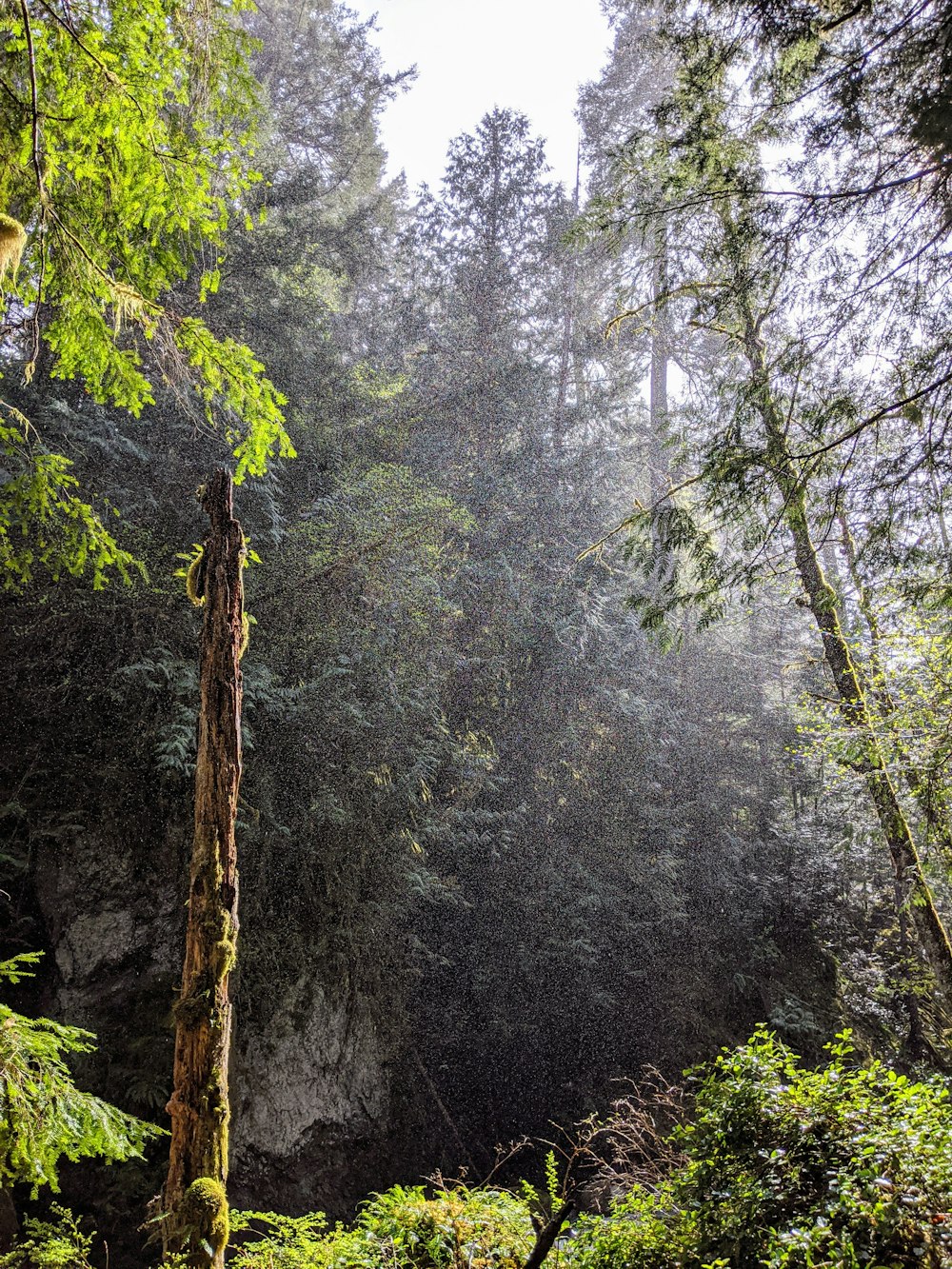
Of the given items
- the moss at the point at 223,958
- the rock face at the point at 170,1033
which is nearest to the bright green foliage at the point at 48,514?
the moss at the point at 223,958

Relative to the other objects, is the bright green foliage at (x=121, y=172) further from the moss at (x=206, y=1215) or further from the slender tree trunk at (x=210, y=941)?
the moss at (x=206, y=1215)

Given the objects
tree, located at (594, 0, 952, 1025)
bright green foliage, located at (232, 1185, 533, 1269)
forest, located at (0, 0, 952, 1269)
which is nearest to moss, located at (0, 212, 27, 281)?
forest, located at (0, 0, 952, 1269)

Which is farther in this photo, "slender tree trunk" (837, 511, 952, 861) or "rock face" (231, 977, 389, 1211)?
"rock face" (231, 977, 389, 1211)

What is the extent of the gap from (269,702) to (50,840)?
2.51m

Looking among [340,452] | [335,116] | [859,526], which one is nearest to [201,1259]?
[859,526]

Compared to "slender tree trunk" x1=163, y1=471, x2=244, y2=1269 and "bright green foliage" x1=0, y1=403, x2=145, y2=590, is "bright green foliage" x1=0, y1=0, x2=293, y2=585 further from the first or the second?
"slender tree trunk" x1=163, y1=471, x2=244, y2=1269

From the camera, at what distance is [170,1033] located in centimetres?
678

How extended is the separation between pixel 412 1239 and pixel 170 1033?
3.83 m

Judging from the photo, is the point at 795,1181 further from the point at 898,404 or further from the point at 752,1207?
the point at 898,404

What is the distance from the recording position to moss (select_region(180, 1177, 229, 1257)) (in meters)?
3.07

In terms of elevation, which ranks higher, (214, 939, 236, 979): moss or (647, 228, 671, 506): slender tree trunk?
(647, 228, 671, 506): slender tree trunk

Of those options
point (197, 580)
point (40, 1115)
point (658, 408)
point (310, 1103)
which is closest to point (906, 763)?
point (197, 580)

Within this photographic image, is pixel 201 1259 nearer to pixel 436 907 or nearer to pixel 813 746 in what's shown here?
pixel 813 746

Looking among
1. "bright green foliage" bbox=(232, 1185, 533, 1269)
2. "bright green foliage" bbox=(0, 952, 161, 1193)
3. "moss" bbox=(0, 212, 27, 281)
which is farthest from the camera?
"bright green foliage" bbox=(232, 1185, 533, 1269)
